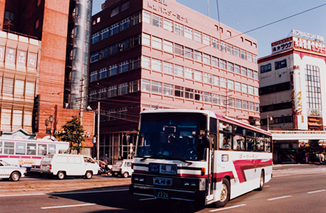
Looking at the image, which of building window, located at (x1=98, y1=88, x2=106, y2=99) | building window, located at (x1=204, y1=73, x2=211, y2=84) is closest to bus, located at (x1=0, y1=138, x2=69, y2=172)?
building window, located at (x1=98, y1=88, x2=106, y2=99)

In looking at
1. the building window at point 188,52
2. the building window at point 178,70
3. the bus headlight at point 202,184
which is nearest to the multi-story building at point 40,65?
the building window at point 178,70

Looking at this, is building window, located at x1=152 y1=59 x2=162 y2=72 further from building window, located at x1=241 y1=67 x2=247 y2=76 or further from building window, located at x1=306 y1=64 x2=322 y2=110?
building window, located at x1=306 y1=64 x2=322 y2=110

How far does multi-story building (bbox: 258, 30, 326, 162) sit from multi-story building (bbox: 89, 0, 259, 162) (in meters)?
23.8

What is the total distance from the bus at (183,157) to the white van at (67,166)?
48.9ft

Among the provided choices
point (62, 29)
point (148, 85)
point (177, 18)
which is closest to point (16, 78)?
point (62, 29)

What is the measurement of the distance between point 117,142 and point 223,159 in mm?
37528

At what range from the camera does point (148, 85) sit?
43.2 m

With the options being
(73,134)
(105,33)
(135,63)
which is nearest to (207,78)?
(135,63)

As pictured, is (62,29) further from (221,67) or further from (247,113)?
(247,113)

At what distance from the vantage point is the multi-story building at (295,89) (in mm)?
74750

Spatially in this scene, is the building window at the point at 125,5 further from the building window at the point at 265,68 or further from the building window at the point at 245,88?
the building window at the point at 265,68

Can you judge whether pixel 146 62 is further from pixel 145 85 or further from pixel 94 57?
pixel 94 57

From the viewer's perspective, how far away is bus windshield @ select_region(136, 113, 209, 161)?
344 inches

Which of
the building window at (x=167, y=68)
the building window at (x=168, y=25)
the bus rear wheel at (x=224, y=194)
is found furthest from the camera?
the building window at (x=168, y=25)
